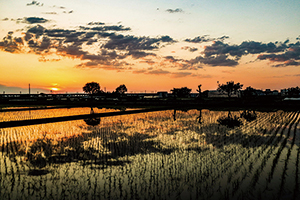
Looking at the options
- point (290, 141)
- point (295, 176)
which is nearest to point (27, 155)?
point (295, 176)

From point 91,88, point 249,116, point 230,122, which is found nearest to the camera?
point 230,122

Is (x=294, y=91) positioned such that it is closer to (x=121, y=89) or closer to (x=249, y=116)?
(x=121, y=89)

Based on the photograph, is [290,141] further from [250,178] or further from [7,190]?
[7,190]

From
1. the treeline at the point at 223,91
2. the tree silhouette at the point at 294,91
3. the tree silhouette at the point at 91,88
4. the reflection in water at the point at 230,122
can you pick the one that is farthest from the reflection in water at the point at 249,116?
the tree silhouette at the point at 91,88

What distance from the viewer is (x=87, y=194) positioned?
6.77 meters

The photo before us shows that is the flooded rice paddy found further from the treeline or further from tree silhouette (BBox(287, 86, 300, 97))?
tree silhouette (BBox(287, 86, 300, 97))

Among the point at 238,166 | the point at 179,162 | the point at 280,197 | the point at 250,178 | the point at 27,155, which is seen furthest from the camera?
the point at 27,155

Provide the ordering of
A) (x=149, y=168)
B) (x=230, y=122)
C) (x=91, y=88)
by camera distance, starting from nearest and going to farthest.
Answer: (x=149, y=168) → (x=230, y=122) → (x=91, y=88)

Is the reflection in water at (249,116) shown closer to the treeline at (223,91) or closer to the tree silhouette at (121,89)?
the treeline at (223,91)

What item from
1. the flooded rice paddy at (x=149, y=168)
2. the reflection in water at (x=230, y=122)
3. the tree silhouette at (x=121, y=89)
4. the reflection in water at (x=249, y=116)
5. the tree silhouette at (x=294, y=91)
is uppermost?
the tree silhouette at (x=121, y=89)

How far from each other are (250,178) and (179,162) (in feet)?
9.37

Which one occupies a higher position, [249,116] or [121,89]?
[121,89]

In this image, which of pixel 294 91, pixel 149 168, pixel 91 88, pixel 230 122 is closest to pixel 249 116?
pixel 230 122

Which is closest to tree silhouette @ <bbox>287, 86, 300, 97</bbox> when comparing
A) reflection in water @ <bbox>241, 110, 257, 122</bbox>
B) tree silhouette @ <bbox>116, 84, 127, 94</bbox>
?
tree silhouette @ <bbox>116, 84, 127, 94</bbox>
